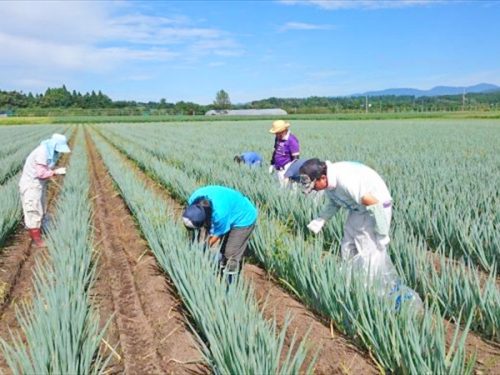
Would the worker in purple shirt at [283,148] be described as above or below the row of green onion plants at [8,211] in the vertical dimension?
above

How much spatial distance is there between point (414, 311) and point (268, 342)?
31.8 inches

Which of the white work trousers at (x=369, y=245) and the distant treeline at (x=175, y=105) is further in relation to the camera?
the distant treeline at (x=175, y=105)

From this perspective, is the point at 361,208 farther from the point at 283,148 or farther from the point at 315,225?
the point at 283,148

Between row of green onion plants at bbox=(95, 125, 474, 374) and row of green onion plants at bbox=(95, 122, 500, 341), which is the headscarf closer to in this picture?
row of green onion plants at bbox=(95, 122, 500, 341)

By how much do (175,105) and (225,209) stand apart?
83378mm

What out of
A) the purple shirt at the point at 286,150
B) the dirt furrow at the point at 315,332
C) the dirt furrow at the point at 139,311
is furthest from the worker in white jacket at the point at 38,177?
the purple shirt at the point at 286,150

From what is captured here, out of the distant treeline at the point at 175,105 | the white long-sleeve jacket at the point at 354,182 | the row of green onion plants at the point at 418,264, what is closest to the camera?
the row of green onion plants at the point at 418,264

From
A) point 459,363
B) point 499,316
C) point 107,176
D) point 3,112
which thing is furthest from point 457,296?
point 3,112

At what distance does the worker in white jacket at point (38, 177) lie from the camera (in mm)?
5598

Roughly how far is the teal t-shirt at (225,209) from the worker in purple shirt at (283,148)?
2866 millimetres

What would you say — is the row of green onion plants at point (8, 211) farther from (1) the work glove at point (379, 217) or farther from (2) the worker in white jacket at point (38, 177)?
(1) the work glove at point (379, 217)

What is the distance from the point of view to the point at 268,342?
2.21m

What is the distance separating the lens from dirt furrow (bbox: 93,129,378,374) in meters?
2.77

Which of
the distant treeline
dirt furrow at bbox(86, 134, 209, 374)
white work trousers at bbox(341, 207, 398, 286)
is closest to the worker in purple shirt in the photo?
dirt furrow at bbox(86, 134, 209, 374)
